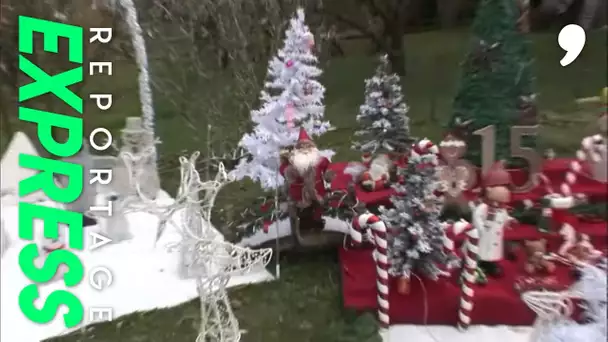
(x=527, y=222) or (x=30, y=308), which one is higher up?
(x=527, y=222)

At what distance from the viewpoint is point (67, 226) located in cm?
97

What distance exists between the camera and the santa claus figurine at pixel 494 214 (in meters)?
1.00

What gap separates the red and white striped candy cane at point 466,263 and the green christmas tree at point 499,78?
11 centimetres

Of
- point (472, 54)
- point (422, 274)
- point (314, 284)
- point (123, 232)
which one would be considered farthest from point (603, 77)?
point (123, 232)

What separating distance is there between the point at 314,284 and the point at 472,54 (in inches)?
17.1

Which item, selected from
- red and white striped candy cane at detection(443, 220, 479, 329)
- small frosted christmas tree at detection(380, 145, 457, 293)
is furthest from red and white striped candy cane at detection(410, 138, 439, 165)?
red and white striped candy cane at detection(443, 220, 479, 329)

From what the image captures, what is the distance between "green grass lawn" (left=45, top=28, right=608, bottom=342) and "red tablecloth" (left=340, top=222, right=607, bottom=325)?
0.03 meters

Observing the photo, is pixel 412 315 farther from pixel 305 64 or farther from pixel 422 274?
pixel 305 64

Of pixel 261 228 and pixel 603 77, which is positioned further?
pixel 261 228

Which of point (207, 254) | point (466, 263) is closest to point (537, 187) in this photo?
point (466, 263)

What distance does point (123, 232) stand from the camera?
100cm

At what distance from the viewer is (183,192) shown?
3.22 ft

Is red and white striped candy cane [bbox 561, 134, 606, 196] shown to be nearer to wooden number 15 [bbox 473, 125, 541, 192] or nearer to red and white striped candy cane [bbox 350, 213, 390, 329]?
wooden number 15 [bbox 473, 125, 541, 192]

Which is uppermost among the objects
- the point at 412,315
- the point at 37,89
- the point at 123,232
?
the point at 37,89
